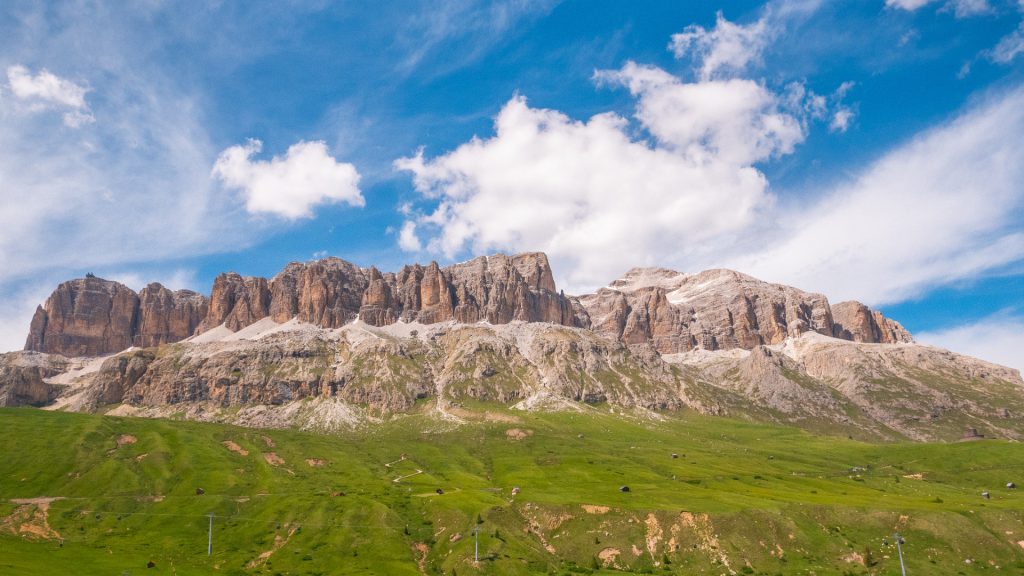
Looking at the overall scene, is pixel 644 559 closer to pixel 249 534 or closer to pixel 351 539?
pixel 351 539

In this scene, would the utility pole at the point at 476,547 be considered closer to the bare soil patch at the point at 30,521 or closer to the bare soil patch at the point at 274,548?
the bare soil patch at the point at 274,548

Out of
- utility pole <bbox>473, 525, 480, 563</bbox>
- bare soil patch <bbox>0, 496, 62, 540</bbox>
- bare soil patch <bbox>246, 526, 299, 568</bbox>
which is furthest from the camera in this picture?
bare soil patch <bbox>0, 496, 62, 540</bbox>

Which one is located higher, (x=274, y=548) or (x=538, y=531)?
(x=538, y=531)

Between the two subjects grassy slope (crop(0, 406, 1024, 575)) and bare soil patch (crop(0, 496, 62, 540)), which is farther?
bare soil patch (crop(0, 496, 62, 540))

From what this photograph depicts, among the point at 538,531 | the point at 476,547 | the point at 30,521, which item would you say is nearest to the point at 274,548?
the point at 476,547

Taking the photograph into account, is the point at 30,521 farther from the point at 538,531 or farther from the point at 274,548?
the point at 538,531

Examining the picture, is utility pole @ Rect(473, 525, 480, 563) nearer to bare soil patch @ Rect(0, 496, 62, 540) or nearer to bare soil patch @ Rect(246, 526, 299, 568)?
bare soil patch @ Rect(246, 526, 299, 568)

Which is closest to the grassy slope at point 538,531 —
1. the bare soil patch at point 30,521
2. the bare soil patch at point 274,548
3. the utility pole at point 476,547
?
the bare soil patch at point 274,548

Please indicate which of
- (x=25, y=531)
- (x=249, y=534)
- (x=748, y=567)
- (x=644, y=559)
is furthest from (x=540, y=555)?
(x=25, y=531)

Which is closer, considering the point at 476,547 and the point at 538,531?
the point at 476,547

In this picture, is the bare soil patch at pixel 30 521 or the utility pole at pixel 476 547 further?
the bare soil patch at pixel 30 521

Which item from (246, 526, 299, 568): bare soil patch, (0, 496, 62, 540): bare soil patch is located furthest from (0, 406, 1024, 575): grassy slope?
(0, 496, 62, 540): bare soil patch

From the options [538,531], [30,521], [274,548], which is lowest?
[274,548]

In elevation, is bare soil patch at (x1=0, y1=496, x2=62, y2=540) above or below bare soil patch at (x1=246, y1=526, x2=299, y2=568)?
above
